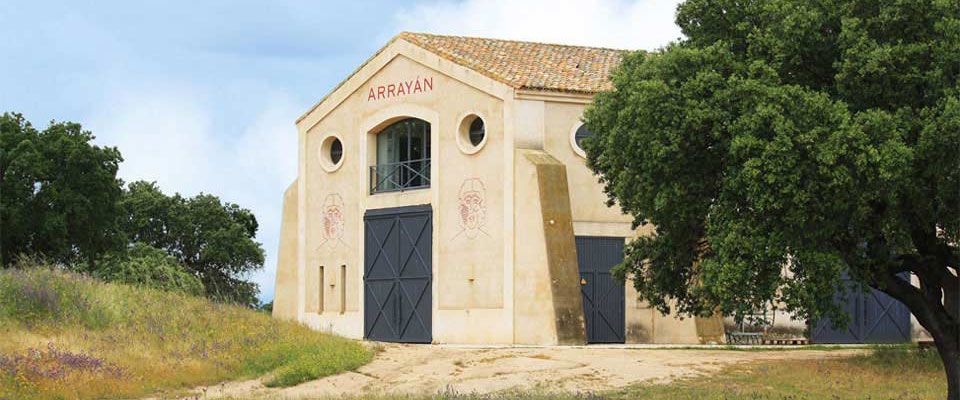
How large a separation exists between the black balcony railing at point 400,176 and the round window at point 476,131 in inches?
86.7

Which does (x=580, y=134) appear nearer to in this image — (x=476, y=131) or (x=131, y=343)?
(x=476, y=131)

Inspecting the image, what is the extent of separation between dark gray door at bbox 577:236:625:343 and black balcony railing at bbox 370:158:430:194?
5537mm

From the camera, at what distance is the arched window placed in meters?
39.3

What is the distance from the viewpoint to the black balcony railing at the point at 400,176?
128 ft

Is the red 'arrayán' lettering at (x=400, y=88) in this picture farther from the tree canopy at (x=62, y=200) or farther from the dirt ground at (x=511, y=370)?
the tree canopy at (x=62, y=200)

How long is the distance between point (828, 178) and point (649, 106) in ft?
10.9

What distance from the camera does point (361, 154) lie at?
40688mm

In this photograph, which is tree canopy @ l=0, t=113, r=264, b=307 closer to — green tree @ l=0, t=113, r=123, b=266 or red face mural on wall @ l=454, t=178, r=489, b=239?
green tree @ l=0, t=113, r=123, b=266

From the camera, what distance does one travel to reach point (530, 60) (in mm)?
38219

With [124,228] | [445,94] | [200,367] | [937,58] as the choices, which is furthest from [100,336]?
[124,228]

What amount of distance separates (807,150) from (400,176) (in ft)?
66.8

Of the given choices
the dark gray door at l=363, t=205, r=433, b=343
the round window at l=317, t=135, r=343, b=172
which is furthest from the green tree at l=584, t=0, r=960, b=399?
the round window at l=317, t=135, r=343, b=172

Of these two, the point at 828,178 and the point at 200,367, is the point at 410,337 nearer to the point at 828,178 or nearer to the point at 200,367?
the point at 200,367

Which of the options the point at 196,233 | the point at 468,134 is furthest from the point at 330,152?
the point at 196,233
